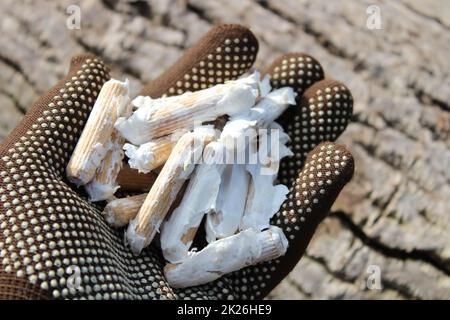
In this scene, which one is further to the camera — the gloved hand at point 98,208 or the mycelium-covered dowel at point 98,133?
the mycelium-covered dowel at point 98,133

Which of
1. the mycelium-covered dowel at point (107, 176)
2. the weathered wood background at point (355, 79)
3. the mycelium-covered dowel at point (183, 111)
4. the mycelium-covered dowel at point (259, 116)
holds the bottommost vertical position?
the weathered wood background at point (355, 79)

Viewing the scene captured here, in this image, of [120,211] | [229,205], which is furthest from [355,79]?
[120,211]

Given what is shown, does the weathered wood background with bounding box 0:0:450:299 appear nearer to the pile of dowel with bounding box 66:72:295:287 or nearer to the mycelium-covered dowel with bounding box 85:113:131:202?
the pile of dowel with bounding box 66:72:295:287

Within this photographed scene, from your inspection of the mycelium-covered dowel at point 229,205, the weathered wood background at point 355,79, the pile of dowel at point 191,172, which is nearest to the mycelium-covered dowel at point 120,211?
the pile of dowel at point 191,172

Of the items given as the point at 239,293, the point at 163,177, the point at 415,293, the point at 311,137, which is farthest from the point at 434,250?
the point at 163,177

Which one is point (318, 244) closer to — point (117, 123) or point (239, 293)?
point (239, 293)

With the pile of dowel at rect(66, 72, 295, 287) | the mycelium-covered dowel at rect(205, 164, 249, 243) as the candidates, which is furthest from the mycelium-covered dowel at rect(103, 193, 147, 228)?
the mycelium-covered dowel at rect(205, 164, 249, 243)

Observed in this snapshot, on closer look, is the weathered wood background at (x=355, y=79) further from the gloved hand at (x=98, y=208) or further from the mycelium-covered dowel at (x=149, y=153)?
the mycelium-covered dowel at (x=149, y=153)
